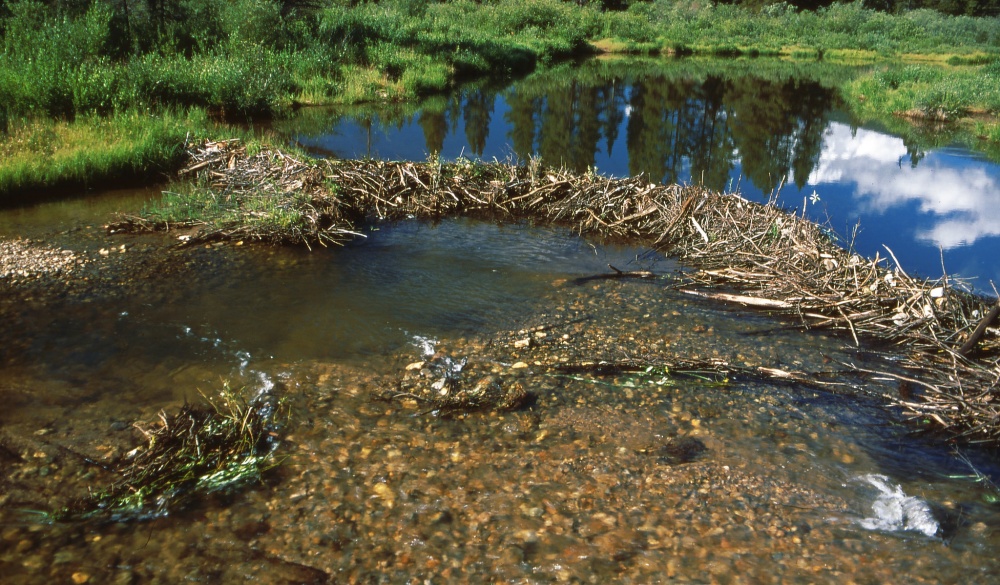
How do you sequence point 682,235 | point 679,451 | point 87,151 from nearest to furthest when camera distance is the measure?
1. point 679,451
2. point 682,235
3. point 87,151

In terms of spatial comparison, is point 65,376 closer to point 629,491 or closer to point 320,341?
point 320,341

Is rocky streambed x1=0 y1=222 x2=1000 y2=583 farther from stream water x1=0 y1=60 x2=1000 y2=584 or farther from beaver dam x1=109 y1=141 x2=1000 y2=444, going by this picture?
beaver dam x1=109 y1=141 x2=1000 y2=444

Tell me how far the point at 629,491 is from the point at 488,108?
1959 centimetres

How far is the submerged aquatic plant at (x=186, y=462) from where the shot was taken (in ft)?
15.8

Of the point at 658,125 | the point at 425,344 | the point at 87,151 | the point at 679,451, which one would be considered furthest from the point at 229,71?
the point at 679,451

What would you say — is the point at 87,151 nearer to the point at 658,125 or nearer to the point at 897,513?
the point at 897,513

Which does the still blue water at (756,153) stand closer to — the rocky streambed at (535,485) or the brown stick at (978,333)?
the brown stick at (978,333)

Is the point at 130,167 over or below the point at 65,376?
over

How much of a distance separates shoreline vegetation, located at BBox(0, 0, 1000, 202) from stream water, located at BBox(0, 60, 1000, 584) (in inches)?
197

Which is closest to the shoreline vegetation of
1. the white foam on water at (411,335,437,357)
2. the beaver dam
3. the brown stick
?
the beaver dam

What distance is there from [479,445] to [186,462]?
2252 millimetres

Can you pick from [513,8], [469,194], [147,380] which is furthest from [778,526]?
[513,8]

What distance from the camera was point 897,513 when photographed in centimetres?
512

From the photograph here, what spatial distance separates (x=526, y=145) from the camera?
18.2m
